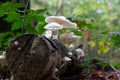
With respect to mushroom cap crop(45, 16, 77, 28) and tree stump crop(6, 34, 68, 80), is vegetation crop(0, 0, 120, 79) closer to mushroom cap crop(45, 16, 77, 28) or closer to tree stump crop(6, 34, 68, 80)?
mushroom cap crop(45, 16, 77, 28)

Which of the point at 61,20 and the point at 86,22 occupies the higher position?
the point at 61,20

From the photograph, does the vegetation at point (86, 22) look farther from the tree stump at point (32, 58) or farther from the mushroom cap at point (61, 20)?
the tree stump at point (32, 58)

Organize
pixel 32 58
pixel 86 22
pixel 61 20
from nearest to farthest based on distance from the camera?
pixel 32 58
pixel 61 20
pixel 86 22

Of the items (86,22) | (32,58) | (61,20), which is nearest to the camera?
(32,58)

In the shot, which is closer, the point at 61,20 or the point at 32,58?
the point at 32,58

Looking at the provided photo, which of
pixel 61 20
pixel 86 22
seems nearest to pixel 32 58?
pixel 61 20

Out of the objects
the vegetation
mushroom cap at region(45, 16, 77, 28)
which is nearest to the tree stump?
mushroom cap at region(45, 16, 77, 28)

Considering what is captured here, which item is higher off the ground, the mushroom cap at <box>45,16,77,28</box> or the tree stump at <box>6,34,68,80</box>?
the mushroom cap at <box>45,16,77,28</box>

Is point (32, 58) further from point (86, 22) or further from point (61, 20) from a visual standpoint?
point (86, 22)
